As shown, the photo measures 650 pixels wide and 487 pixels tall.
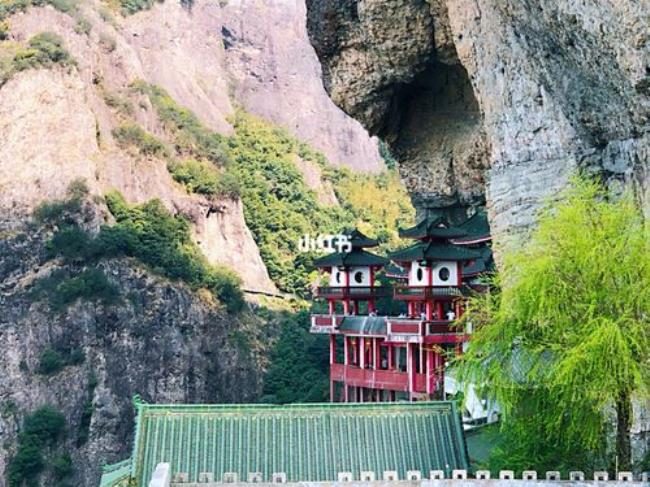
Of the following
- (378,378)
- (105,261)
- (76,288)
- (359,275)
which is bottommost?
(378,378)

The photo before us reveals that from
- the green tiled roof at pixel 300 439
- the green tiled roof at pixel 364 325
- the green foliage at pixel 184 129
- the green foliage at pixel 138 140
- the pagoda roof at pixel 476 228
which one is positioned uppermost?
the green foliage at pixel 184 129

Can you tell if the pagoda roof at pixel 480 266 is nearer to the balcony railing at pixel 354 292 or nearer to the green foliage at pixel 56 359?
the balcony railing at pixel 354 292

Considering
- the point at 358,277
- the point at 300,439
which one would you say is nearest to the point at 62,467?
the point at 358,277

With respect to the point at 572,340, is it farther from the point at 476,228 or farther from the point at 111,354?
the point at 111,354

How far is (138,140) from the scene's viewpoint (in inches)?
2534

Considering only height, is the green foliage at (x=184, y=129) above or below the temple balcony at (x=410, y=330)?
above

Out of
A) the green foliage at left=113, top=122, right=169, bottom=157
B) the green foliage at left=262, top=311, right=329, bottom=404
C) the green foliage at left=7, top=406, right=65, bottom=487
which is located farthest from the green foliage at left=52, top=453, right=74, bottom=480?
the green foliage at left=113, top=122, right=169, bottom=157

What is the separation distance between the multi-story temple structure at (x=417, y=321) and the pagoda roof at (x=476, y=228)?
31 millimetres

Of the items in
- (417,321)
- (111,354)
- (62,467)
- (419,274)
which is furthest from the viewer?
(111,354)

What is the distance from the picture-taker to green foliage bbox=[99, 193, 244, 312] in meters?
58.6

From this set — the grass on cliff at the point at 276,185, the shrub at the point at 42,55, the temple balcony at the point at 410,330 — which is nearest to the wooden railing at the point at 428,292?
the temple balcony at the point at 410,330

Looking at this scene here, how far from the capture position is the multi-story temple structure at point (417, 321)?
33.5m

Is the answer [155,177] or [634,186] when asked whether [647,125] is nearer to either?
[634,186]

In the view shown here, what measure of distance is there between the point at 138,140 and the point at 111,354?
1357 centimetres
